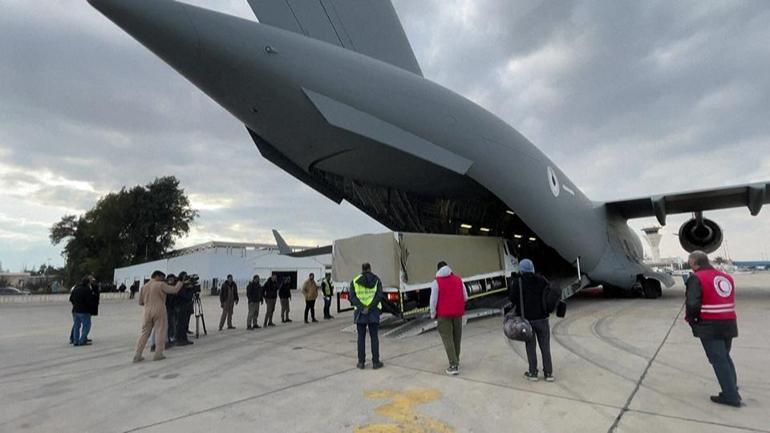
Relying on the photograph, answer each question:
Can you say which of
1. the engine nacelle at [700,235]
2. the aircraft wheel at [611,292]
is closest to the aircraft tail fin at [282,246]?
the aircraft wheel at [611,292]

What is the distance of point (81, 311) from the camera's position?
8508 mm

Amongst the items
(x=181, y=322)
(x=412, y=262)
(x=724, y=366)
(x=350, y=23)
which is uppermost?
(x=350, y=23)

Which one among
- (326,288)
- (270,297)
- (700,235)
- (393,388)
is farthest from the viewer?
(700,235)

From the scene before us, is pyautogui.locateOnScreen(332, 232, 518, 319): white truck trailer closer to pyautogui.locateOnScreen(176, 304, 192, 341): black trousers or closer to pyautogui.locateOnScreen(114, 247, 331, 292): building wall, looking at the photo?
pyautogui.locateOnScreen(176, 304, 192, 341): black trousers

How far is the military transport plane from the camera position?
6172 mm

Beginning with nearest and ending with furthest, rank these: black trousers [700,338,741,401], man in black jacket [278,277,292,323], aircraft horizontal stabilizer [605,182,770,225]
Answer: black trousers [700,338,741,401] < man in black jacket [278,277,292,323] < aircraft horizontal stabilizer [605,182,770,225]

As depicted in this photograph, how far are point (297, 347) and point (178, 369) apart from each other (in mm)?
2024

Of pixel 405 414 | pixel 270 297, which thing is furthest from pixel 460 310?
pixel 270 297

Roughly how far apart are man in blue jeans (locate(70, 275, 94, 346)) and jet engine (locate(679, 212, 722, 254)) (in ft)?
62.4

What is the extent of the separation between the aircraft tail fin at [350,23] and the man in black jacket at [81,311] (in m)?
6.75

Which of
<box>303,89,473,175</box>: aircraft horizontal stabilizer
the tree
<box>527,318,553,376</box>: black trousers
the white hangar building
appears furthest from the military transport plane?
the tree

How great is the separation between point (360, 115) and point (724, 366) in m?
5.93

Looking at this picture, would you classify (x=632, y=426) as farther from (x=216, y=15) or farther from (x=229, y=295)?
(x=229, y=295)

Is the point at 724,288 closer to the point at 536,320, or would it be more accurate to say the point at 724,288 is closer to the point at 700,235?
the point at 536,320
